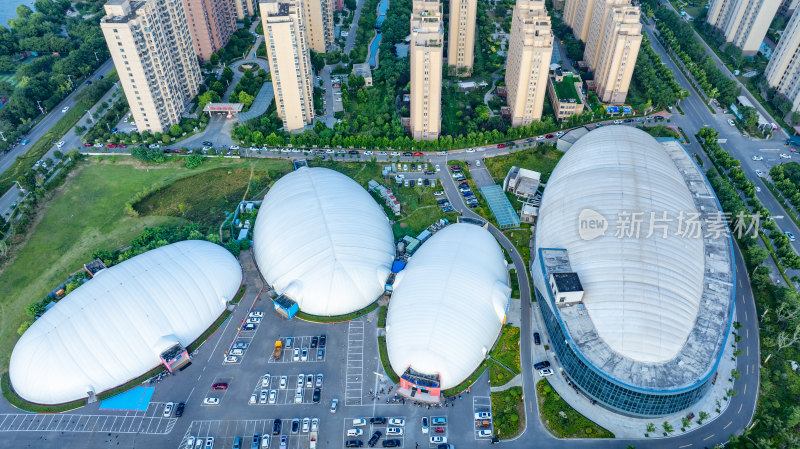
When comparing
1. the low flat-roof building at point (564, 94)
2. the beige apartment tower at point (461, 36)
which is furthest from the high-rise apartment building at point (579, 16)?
the beige apartment tower at point (461, 36)

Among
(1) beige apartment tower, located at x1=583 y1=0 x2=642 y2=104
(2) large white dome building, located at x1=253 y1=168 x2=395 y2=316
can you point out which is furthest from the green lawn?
(1) beige apartment tower, located at x1=583 y1=0 x2=642 y2=104

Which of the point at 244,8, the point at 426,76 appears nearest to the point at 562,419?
the point at 426,76

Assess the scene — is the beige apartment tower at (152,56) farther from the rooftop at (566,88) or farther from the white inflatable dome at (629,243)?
the rooftop at (566,88)

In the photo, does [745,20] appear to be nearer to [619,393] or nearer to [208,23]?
[619,393]

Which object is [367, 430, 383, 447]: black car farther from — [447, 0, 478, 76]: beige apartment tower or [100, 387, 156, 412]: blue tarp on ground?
[447, 0, 478, 76]: beige apartment tower

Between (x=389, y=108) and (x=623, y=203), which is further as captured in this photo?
(x=389, y=108)

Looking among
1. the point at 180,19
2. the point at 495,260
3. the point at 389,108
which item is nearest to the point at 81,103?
the point at 180,19

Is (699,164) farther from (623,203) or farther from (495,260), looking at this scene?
(495,260)
